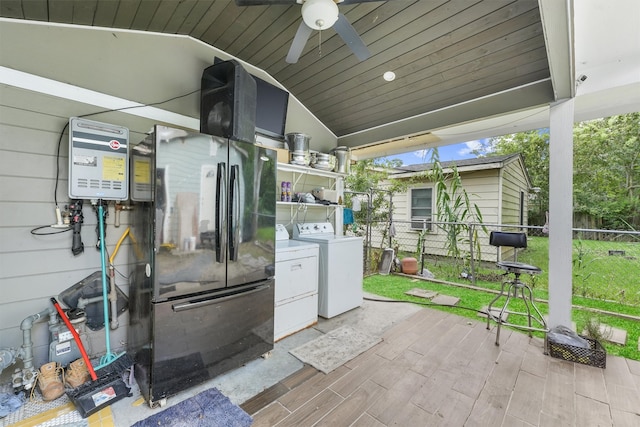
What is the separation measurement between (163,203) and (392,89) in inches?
110

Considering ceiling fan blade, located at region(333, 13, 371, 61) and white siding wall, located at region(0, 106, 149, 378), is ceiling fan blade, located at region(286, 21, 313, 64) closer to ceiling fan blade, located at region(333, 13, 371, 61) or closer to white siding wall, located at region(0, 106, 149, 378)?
ceiling fan blade, located at region(333, 13, 371, 61)

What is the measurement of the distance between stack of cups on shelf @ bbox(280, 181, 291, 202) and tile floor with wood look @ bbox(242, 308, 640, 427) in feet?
6.32

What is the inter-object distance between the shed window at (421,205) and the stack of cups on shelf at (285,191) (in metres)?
4.33

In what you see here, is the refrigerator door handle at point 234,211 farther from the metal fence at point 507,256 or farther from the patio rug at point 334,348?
the metal fence at point 507,256

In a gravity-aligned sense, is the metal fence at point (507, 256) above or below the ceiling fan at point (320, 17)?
below

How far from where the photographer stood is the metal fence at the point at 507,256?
389 centimetres

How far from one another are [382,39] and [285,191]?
1.95m

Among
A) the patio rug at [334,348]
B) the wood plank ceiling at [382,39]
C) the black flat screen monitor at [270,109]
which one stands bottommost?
the patio rug at [334,348]

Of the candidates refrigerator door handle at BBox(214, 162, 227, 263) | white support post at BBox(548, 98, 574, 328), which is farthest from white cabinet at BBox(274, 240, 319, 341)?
white support post at BBox(548, 98, 574, 328)

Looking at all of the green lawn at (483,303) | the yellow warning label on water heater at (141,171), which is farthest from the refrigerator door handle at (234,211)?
the green lawn at (483,303)

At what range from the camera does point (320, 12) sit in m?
1.78

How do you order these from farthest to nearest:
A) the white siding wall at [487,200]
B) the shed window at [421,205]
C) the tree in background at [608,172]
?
the tree in background at [608,172]
the shed window at [421,205]
the white siding wall at [487,200]

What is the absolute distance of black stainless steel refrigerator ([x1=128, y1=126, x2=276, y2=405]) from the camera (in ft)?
5.82

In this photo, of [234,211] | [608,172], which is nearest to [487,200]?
[234,211]
